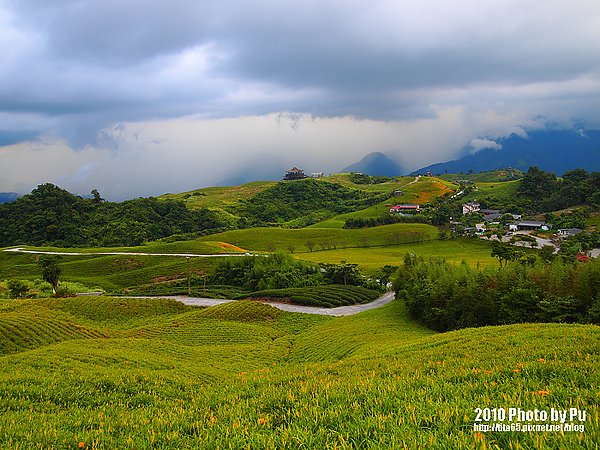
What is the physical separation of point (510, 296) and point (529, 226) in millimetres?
108471

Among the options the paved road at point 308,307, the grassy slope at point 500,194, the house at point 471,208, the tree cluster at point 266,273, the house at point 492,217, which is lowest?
the paved road at point 308,307

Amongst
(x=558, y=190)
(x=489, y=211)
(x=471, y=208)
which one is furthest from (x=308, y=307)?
(x=558, y=190)

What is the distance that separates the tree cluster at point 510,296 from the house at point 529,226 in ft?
316

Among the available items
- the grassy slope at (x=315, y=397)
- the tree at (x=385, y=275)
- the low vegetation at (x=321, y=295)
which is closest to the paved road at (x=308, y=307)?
the low vegetation at (x=321, y=295)

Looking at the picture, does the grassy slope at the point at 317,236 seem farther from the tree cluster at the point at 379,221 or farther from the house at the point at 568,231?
the house at the point at 568,231

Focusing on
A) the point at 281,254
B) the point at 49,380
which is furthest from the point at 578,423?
the point at 281,254

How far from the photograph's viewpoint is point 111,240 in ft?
401

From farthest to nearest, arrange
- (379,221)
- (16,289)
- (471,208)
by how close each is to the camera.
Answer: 1. (471,208)
2. (379,221)
3. (16,289)

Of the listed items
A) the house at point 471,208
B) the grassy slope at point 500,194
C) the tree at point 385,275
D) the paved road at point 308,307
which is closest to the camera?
the paved road at point 308,307

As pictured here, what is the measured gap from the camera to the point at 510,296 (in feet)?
95.9

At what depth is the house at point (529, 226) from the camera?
118300mm

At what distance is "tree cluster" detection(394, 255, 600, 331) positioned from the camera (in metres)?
25.8

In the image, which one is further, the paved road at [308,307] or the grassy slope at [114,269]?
the grassy slope at [114,269]

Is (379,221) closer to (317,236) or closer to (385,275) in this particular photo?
(317,236)
